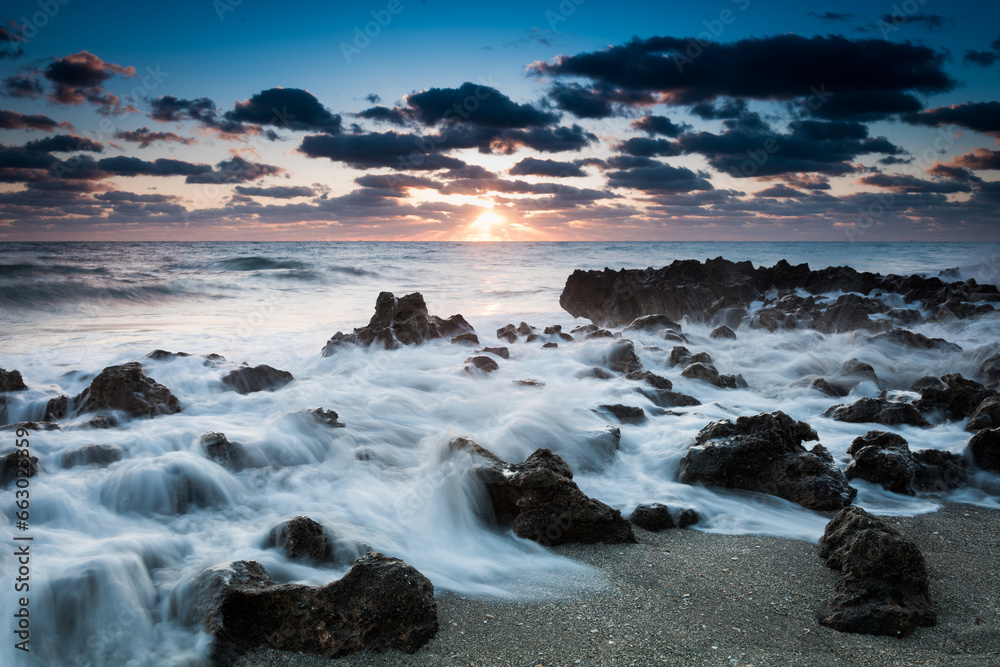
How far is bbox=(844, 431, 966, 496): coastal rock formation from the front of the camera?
4.28 metres

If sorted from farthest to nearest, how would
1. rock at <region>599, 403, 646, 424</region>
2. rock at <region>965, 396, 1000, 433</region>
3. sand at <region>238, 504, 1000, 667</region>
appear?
rock at <region>599, 403, 646, 424</region> → rock at <region>965, 396, 1000, 433</region> → sand at <region>238, 504, 1000, 667</region>

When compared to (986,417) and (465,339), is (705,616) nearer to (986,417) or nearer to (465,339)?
(986,417)

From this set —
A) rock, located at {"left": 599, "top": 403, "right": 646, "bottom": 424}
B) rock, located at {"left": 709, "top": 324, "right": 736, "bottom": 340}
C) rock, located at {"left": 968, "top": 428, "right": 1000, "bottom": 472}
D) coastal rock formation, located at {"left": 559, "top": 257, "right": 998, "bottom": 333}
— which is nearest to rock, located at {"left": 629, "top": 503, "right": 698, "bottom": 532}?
rock, located at {"left": 599, "top": 403, "right": 646, "bottom": 424}

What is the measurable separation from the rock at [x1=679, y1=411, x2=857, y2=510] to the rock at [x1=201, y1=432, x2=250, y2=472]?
3.49 metres

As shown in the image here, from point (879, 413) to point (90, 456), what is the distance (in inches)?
281

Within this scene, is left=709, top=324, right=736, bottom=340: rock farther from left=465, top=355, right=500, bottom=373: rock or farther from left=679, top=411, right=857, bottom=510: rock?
left=679, top=411, right=857, bottom=510: rock

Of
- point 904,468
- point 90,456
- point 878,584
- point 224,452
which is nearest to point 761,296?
point 904,468

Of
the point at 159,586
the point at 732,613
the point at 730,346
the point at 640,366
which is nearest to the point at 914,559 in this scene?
the point at 732,613

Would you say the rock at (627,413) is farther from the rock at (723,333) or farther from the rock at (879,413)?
the rock at (723,333)

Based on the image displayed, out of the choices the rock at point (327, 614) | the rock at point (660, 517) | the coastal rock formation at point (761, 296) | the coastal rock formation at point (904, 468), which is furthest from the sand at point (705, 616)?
the coastal rock formation at point (761, 296)

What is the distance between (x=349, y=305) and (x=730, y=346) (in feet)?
40.7

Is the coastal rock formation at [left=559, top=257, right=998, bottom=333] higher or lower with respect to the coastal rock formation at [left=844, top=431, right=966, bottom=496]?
higher

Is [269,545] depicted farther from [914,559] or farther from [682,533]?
[914,559]

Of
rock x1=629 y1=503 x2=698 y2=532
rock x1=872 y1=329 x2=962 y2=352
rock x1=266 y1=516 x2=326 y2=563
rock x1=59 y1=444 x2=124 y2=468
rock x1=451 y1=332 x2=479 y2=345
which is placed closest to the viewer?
rock x1=266 y1=516 x2=326 y2=563
